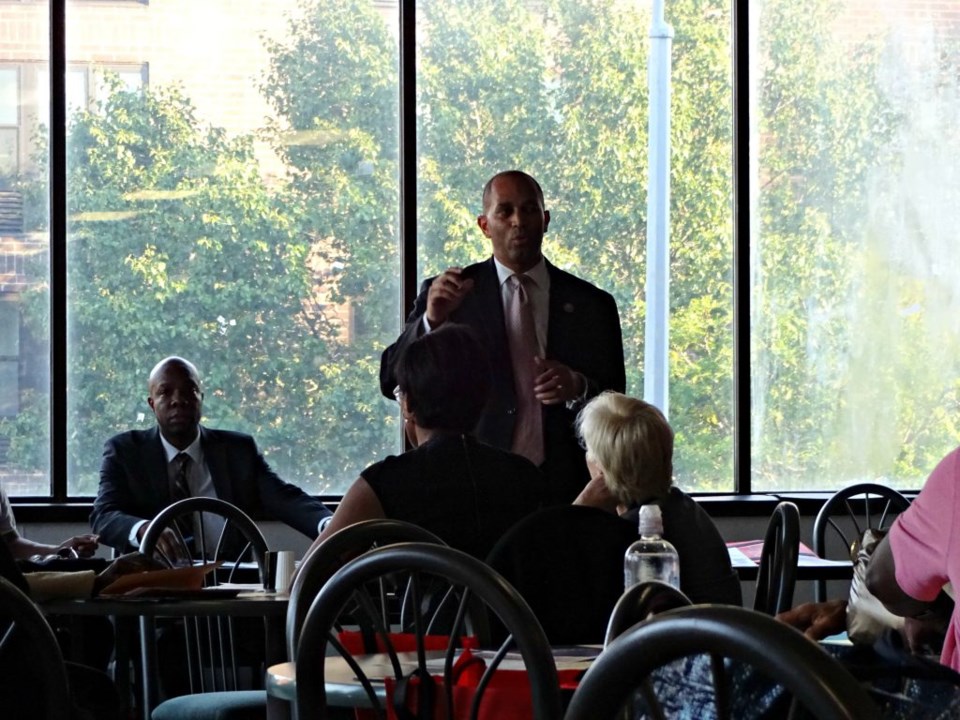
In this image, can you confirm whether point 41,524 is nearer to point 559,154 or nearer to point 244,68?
point 244,68

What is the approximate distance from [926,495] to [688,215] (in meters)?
4.59

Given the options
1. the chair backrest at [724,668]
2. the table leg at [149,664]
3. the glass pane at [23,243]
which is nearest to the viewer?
the chair backrest at [724,668]

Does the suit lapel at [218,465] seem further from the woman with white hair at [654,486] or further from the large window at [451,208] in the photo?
the woman with white hair at [654,486]

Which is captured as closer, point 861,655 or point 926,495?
point 861,655

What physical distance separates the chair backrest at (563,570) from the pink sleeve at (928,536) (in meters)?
0.68

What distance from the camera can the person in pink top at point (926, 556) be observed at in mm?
1999

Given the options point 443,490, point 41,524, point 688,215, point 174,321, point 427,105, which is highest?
point 427,105

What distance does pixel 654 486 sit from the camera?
292cm

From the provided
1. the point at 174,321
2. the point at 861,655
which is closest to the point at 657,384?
the point at 174,321

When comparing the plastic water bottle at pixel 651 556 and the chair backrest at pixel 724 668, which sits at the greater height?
the chair backrest at pixel 724 668

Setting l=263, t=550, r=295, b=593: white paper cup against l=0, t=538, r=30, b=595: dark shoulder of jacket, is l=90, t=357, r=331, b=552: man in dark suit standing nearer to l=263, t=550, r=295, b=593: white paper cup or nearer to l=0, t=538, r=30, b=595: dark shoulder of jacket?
l=263, t=550, r=295, b=593: white paper cup

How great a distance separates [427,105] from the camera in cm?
636

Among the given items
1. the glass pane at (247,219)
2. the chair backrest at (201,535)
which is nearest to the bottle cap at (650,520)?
the chair backrest at (201,535)

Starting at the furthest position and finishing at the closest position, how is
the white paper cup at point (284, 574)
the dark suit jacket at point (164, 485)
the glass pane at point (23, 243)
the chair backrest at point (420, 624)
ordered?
the glass pane at point (23, 243) → the dark suit jacket at point (164, 485) → the white paper cup at point (284, 574) → the chair backrest at point (420, 624)
